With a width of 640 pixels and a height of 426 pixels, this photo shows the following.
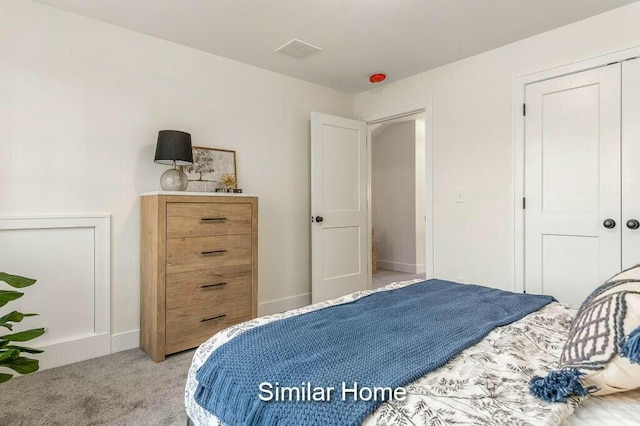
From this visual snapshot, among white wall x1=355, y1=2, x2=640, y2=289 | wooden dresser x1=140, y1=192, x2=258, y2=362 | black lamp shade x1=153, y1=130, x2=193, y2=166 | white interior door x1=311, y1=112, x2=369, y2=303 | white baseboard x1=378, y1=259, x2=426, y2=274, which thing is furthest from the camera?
white baseboard x1=378, y1=259, x2=426, y2=274

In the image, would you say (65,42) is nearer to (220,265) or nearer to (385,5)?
(220,265)

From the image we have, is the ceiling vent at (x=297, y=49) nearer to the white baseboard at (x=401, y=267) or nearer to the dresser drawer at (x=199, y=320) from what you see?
the dresser drawer at (x=199, y=320)

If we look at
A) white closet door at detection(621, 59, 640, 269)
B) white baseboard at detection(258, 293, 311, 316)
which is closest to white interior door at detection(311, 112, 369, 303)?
white baseboard at detection(258, 293, 311, 316)

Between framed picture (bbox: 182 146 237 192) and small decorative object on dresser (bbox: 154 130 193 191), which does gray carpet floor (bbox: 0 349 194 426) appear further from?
framed picture (bbox: 182 146 237 192)

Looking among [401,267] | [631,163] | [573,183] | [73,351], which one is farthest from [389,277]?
[73,351]

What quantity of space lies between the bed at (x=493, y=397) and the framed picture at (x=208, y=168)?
1.98 meters

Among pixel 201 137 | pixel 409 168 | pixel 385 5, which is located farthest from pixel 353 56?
pixel 409 168

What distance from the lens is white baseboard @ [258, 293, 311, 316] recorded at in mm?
3429

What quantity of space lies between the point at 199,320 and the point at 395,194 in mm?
4093

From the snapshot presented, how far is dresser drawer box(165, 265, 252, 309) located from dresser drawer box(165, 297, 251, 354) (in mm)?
41

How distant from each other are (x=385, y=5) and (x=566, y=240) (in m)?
2.11

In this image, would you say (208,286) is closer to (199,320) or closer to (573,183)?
(199,320)

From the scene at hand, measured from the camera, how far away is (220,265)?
2.72m

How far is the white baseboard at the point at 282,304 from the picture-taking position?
11.3 feet
